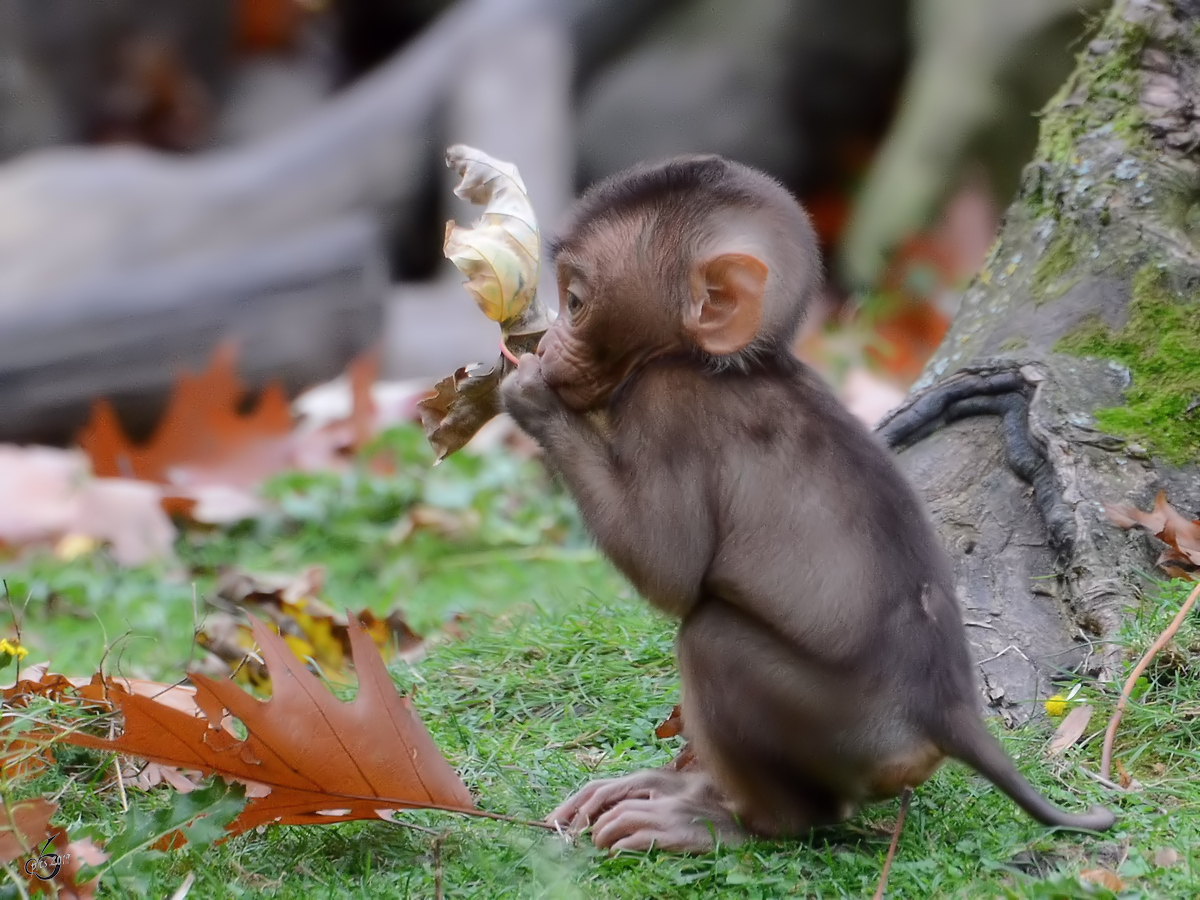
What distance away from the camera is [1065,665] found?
3.60 metres

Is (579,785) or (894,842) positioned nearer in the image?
(894,842)

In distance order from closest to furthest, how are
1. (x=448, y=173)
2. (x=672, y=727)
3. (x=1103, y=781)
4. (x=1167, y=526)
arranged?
(x=1103, y=781), (x=672, y=727), (x=1167, y=526), (x=448, y=173)

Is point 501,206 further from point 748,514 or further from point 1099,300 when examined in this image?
point 1099,300

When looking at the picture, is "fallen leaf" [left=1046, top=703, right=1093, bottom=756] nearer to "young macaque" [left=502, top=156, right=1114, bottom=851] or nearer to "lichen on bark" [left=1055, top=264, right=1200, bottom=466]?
"young macaque" [left=502, top=156, right=1114, bottom=851]

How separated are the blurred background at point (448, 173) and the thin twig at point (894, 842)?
437 centimetres

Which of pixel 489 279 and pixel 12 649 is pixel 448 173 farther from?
pixel 12 649

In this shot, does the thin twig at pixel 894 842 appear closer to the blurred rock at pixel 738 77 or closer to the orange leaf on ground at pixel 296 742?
the orange leaf on ground at pixel 296 742

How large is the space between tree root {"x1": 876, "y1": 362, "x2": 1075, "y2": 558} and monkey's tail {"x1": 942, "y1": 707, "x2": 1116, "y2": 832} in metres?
1.11

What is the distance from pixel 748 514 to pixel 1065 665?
1191 millimetres

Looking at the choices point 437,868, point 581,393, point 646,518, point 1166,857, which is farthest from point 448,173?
point 1166,857

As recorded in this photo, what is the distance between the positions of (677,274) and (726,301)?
0.14 m

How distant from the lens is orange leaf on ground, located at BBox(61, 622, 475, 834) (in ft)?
9.19

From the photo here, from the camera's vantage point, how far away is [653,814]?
9.71 ft

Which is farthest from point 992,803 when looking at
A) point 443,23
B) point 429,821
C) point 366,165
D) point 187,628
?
point 443,23
